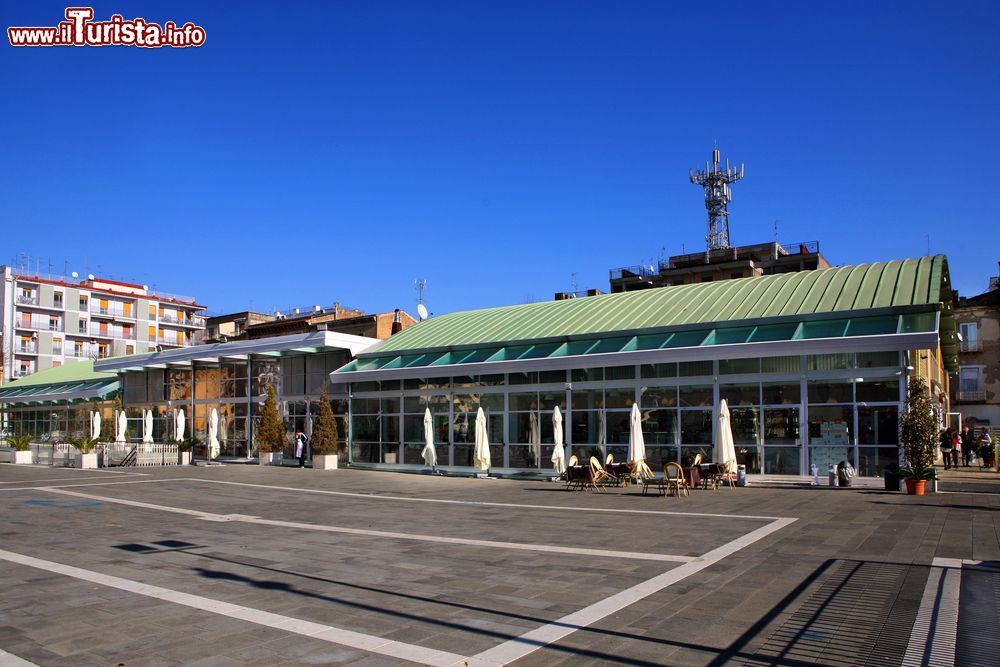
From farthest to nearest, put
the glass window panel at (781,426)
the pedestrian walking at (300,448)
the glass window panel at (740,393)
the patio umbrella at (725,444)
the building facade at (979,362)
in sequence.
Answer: the building facade at (979,362) < the pedestrian walking at (300,448) < the glass window panel at (740,393) < the glass window panel at (781,426) < the patio umbrella at (725,444)

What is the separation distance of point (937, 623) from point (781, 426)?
1625cm

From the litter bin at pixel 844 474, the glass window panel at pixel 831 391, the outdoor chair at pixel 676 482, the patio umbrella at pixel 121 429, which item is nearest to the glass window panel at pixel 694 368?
the glass window panel at pixel 831 391

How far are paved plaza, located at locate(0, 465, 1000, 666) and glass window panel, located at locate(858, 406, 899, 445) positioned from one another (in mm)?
3527

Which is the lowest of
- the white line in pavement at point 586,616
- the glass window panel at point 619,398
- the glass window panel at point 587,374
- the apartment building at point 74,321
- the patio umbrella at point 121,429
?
the white line in pavement at point 586,616

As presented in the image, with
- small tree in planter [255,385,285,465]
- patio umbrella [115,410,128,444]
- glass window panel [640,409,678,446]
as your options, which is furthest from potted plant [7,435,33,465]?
glass window panel [640,409,678,446]

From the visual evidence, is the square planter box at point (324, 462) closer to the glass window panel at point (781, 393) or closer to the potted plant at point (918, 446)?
the glass window panel at point (781, 393)

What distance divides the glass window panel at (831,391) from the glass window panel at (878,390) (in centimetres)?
24

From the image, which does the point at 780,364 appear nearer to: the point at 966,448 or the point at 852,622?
the point at 966,448

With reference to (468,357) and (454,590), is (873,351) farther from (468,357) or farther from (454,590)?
(454,590)

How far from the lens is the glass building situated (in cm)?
2181

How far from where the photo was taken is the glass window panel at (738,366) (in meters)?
23.5

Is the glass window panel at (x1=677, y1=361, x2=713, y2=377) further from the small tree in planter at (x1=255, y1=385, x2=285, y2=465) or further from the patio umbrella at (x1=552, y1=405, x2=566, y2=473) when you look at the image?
the small tree in planter at (x1=255, y1=385, x2=285, y2=465)

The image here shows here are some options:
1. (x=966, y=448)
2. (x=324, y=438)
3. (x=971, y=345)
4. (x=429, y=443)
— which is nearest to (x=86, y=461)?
(x=324, y=438)

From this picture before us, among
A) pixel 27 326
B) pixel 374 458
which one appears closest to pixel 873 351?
pixel 374 458
